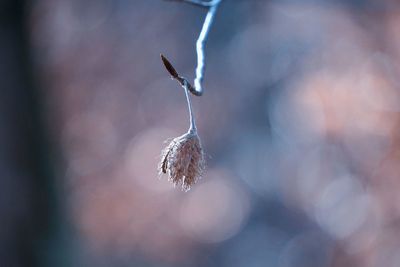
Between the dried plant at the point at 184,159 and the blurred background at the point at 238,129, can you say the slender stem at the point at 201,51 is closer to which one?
the dried plant at the point at 184,159

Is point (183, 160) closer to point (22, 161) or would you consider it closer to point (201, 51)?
point (201, 51)

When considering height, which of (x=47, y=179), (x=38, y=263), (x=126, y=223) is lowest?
(x=126, y=223)

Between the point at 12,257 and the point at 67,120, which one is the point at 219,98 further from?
the point at 12,257

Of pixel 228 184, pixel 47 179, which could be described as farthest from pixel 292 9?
pixel 47 179

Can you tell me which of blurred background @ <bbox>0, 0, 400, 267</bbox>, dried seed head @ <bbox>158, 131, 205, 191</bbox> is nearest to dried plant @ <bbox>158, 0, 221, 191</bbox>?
dried seed head @ <bbox>158, 131, 205, 191</bbox>

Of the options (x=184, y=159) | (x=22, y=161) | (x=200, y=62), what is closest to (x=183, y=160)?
(x=184, y=159)

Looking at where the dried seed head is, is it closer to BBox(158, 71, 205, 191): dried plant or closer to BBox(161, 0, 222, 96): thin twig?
BBox(158, 71, 205, 191): dried plant

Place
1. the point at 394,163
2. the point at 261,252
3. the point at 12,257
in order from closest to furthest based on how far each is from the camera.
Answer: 1. the point at 12,257
2. the point at 394,163
3. the point at 261,252
